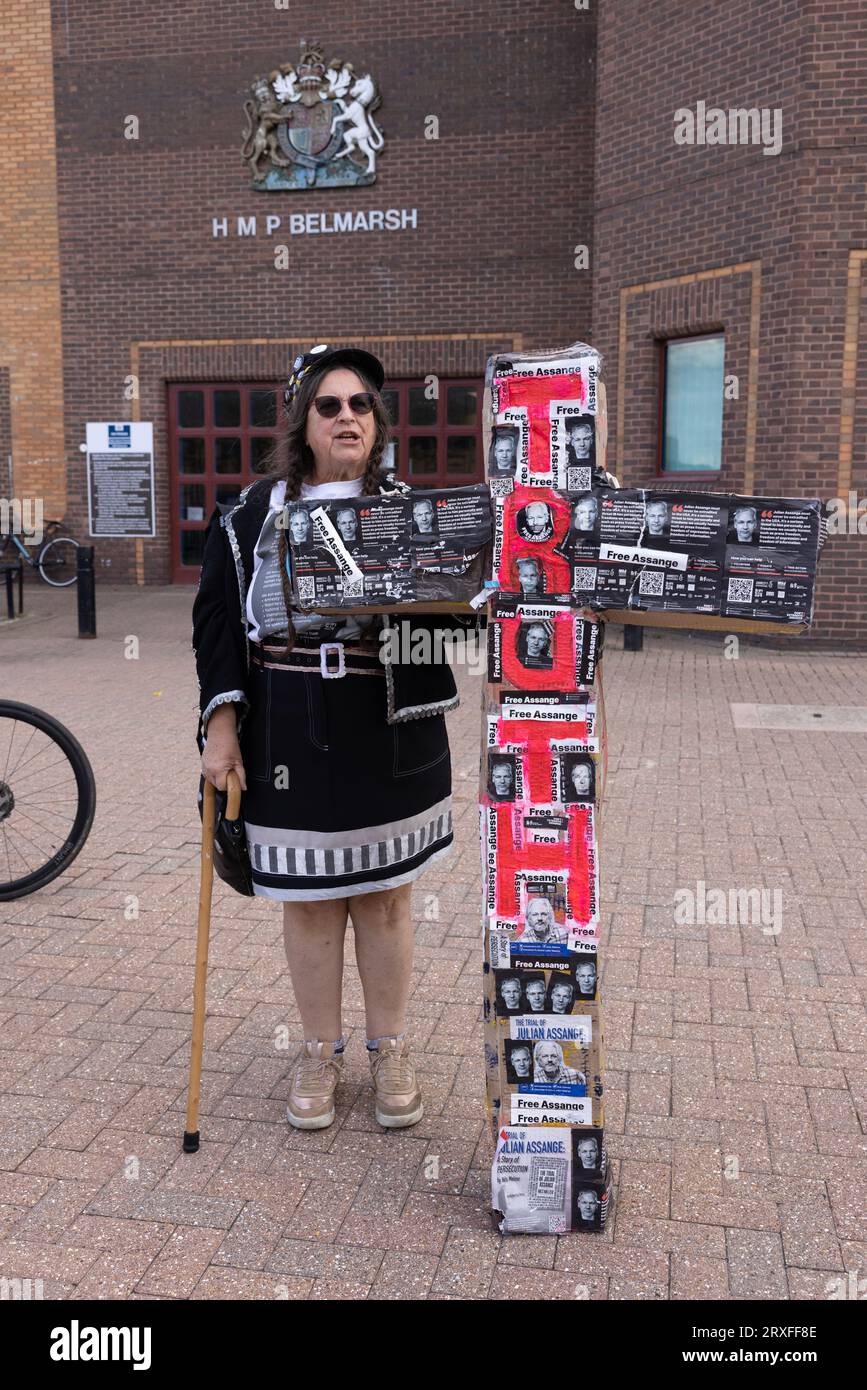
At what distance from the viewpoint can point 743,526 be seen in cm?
241

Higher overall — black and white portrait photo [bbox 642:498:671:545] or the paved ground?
black and white portrait photo [bbox 642:498:671:545]

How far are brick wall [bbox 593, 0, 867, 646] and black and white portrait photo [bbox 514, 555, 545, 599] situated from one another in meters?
9.48

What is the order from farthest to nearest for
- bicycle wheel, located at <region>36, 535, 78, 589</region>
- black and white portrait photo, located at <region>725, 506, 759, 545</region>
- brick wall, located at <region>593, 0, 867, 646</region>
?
bicycle wheel, located at <region>36, 535, 78, 589</region>
brick wall, located at <region>593, 0, 867, 646</region>
black and white portrait photo, located at <region>725, 506, 759, 545</region>

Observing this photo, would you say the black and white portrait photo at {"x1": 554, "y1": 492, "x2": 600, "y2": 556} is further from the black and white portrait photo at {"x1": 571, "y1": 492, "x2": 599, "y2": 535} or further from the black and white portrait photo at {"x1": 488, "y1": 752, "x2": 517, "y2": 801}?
the black and white portrait photo at {"x1": 488, "y1": 752, "x2": 517, "y2": 801}

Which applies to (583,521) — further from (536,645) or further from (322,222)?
(322,222)

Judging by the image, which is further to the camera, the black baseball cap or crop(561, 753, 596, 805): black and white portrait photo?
the black baseball cap

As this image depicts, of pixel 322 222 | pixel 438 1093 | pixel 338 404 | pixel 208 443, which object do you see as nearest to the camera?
pixel 338 404

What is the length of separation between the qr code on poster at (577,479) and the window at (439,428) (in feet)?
44.0

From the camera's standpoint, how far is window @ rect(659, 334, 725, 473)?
40.8ft

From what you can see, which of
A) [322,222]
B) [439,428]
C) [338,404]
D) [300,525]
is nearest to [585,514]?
[300,525]

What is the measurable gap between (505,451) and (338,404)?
0.58 m

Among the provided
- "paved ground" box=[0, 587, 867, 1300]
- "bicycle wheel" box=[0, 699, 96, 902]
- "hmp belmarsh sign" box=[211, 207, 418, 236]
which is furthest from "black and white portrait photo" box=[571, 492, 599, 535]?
"hmp belmarsh sign" box=[211, 207, 418, 236]

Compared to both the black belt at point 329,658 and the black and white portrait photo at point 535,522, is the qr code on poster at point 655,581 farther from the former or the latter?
the black belt at point 329,658

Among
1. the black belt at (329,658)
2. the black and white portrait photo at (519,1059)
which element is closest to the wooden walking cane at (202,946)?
the black belt at (329,658)
